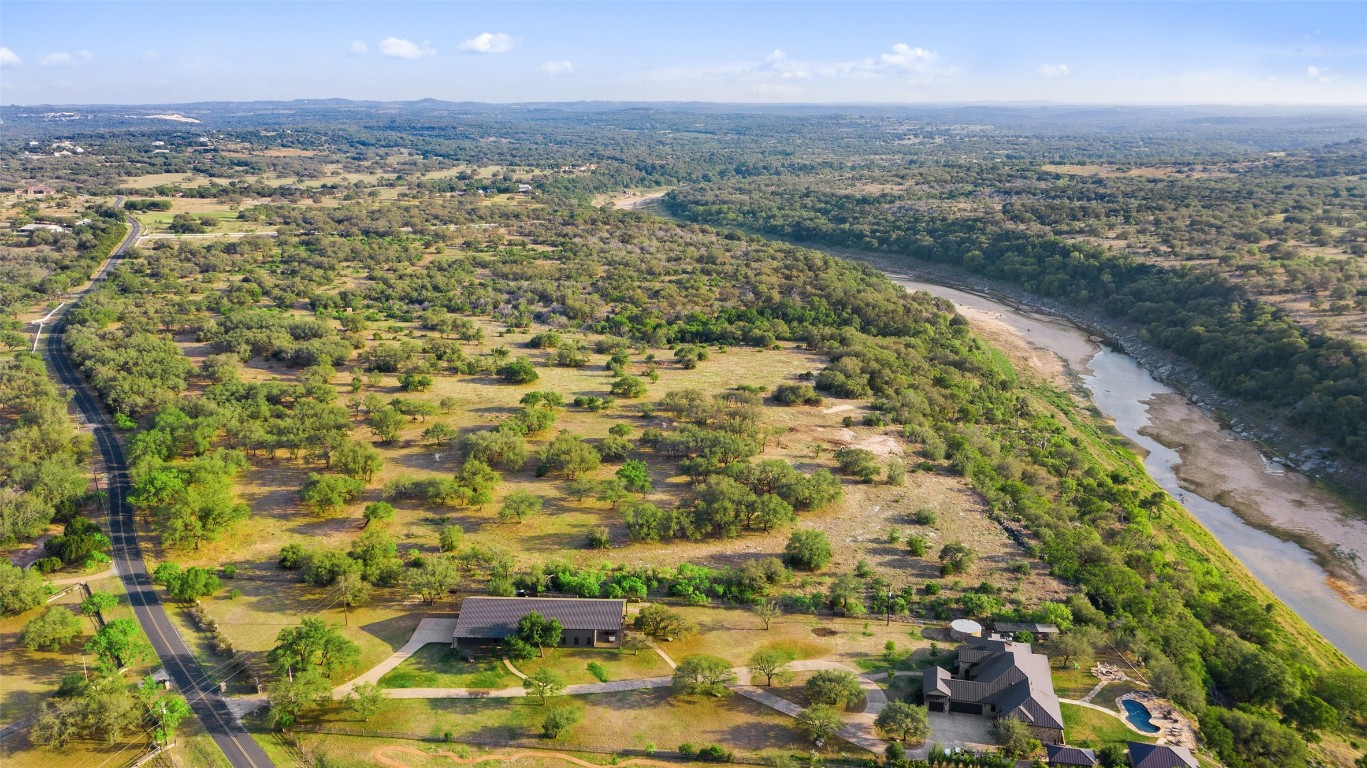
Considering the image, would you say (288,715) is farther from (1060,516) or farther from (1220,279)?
(1220,279)

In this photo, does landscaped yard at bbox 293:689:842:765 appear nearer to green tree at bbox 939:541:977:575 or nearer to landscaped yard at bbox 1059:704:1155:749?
landscaped yard at bbox 1059:704:1155:749

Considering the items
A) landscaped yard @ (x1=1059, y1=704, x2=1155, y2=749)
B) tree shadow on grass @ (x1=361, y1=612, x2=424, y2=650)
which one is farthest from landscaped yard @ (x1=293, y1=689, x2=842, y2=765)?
landscaped yard @ (x1=1059, y1=704, x2=1155, y2=749)

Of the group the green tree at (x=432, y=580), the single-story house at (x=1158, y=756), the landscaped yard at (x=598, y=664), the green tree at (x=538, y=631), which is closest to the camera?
the single-story house at (x=1158, y=756)

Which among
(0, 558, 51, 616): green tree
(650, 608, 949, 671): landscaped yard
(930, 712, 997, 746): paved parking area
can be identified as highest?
(0, 558, 51, 616): green tree

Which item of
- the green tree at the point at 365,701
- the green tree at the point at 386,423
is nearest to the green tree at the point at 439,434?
the green tree at the point at 386,423

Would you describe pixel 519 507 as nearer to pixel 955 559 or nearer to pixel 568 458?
pixel 568 458

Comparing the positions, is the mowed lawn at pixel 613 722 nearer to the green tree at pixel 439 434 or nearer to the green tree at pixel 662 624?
the green tree at pixel 662 624

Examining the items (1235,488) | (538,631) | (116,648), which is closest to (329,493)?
(116,648)
